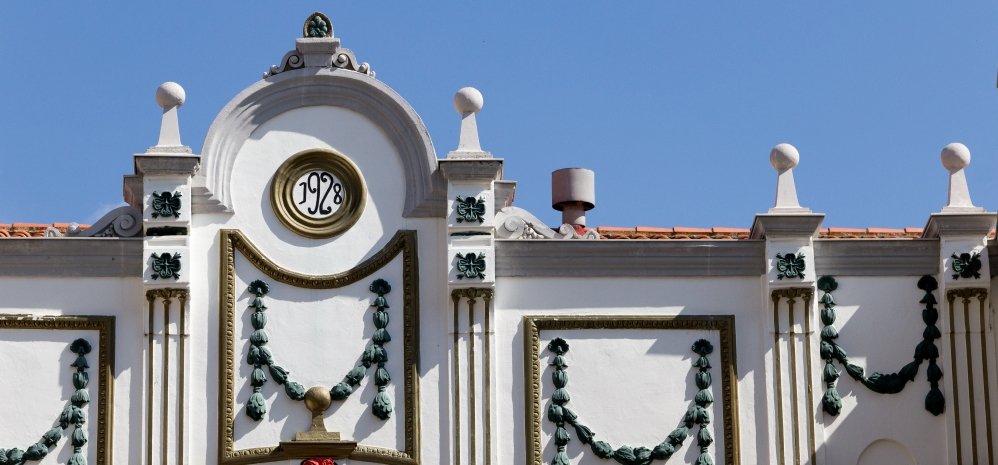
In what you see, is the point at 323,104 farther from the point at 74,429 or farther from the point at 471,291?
the point at 74,429

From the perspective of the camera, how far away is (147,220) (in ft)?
73.4

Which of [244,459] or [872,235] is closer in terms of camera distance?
[244,459]

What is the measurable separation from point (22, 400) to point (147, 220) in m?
1.93

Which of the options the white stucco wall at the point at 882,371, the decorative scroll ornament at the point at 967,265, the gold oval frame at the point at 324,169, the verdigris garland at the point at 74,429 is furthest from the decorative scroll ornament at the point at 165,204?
the decorative scroll ornament at the point at 967,265

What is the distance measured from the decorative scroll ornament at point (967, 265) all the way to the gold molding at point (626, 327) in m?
2.10

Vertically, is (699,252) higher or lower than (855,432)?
higher

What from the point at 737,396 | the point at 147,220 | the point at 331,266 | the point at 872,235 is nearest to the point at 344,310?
the point at 331,266

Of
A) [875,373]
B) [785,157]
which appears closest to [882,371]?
[875,373]

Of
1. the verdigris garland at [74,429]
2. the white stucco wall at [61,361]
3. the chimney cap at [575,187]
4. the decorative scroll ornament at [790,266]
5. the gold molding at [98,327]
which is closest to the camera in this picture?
the verdigris garland at [74,429]

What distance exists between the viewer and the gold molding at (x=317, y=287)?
72.5 ft

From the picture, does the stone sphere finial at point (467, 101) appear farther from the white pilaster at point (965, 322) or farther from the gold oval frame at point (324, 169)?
the white pilaster at point (965, 322)

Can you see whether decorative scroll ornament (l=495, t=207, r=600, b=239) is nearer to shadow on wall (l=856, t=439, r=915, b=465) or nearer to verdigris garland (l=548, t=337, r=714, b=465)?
verdigris garland (l=548, t=337, r=714, b=465)

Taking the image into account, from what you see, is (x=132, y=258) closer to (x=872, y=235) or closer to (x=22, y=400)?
(x=22, y=400)

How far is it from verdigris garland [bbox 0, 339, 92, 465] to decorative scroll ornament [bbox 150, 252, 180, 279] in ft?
3.03
